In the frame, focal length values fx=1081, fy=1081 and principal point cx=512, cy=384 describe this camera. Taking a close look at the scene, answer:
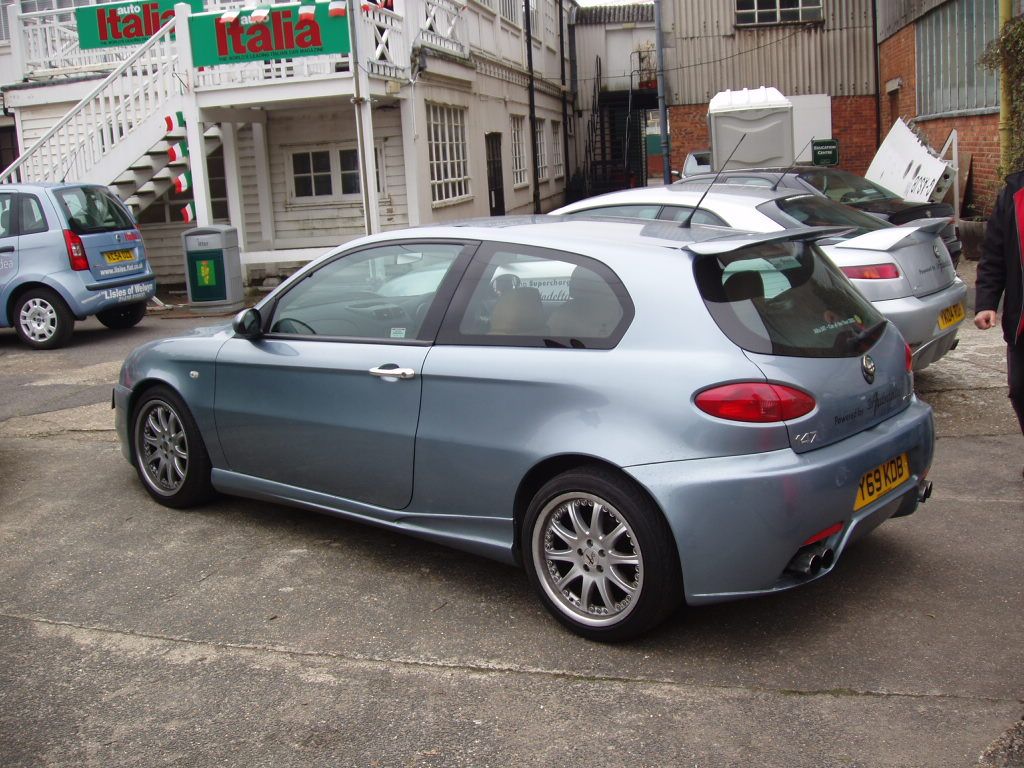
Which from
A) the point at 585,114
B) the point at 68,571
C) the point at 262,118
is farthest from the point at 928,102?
the point at 68,571

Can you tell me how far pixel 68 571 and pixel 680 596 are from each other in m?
2.90

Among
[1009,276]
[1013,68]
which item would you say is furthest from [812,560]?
[1013,68]

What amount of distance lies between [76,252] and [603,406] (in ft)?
31.6

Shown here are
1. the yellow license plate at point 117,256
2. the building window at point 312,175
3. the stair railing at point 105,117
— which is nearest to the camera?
the yellow license plate at point 117,256

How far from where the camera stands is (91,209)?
12.2 metres

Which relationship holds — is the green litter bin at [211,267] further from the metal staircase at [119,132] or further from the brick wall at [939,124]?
the brick wall at [939,124]

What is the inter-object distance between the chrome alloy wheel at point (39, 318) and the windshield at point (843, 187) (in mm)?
8128

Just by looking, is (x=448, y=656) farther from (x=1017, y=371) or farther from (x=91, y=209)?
(x=91, y=209)

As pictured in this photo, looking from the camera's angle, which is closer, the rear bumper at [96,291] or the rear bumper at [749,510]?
the rear bumper at [749,510]

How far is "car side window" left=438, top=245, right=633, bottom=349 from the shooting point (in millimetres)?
4066

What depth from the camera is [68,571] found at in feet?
16.5

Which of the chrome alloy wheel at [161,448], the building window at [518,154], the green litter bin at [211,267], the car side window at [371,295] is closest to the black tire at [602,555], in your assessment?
the car side window at [371,295]

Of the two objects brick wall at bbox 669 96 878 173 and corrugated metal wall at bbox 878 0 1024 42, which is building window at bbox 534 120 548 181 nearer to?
brick wall at bbox 669 96 878 173

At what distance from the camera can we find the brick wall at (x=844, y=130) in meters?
27.5
